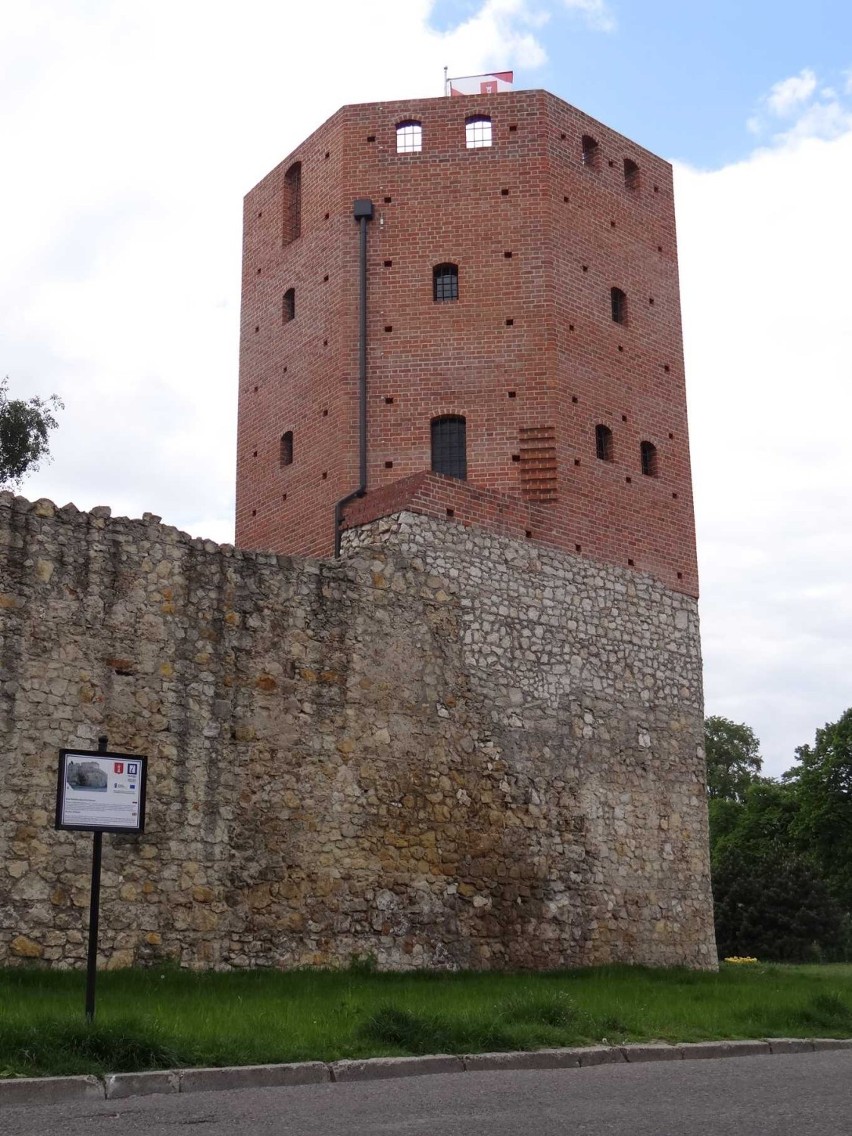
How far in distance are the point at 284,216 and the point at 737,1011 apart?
1493 centimetres

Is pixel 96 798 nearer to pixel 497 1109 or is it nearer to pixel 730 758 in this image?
pixel 497 1109

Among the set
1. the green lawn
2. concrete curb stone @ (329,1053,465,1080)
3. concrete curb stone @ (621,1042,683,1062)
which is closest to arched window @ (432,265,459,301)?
the green lawn

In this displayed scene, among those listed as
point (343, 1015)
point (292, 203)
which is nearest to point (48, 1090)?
point (343, 1015)

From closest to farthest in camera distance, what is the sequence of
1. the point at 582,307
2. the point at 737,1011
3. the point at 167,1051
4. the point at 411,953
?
the point at 167,1051, the point at 737,1011, the point at 411,953, the point at 582,307

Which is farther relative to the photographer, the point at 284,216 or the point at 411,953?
the point at 284,216

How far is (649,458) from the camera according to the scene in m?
20.6

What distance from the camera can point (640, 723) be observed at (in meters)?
18.6

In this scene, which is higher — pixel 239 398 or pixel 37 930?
pixel 239 398

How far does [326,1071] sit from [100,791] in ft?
7.62

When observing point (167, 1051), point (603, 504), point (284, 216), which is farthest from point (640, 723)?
point (167, 1051)

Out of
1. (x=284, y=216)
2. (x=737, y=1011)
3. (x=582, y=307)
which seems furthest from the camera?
(x=284, y=216)

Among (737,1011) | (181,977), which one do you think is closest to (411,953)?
(181,977)

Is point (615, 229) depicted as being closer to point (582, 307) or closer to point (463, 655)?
point (582, 307)

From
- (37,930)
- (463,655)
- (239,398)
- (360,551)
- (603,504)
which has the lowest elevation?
(37,930)
